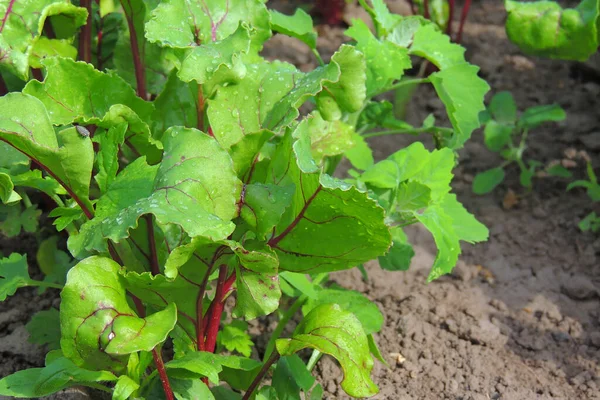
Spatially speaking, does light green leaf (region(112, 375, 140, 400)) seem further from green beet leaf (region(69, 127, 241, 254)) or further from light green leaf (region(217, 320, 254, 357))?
light green leaf (region(217, 320, 254, 357))

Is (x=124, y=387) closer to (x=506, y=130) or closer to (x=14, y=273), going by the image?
(x=14, y=273)

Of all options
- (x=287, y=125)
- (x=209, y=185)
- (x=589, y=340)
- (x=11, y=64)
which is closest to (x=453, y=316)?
(x=589, y=340)

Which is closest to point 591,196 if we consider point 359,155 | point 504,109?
point 504,109

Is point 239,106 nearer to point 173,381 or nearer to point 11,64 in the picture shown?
point 11,64

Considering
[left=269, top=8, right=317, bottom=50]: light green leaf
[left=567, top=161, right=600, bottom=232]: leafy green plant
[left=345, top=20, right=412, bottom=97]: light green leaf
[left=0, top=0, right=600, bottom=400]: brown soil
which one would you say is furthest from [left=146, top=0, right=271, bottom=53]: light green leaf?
[left=567, top=161, right=600, bottom=232]: leafy green plant

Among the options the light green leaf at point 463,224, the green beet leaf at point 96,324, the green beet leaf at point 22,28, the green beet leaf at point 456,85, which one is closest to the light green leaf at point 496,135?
the green beet leaf at point 456,85

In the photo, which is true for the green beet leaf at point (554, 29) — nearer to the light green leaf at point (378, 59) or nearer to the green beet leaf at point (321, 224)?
the light green leaf at point (378, 59)
